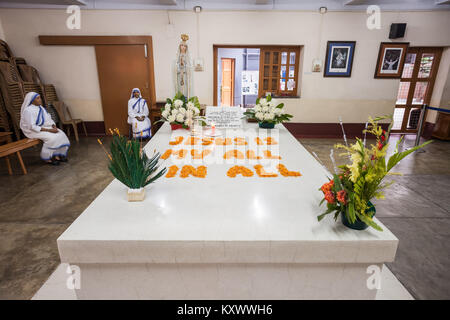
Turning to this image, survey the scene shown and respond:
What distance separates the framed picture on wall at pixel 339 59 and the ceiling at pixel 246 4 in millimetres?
705

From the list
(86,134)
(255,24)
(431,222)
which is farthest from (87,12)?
(431,222)

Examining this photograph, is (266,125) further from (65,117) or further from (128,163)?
(65,117)

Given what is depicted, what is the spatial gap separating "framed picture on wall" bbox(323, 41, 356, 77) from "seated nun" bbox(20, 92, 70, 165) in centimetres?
558

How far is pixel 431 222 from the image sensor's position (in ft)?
8.75

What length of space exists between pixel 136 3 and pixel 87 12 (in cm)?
106

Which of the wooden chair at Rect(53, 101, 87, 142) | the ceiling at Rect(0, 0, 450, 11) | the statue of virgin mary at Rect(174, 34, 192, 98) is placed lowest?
the wooden chair at Rect(53, 101, 87, 142)

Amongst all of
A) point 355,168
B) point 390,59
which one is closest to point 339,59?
point 390,59

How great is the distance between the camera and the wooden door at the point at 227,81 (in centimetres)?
1020

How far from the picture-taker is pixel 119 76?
5.79 metres

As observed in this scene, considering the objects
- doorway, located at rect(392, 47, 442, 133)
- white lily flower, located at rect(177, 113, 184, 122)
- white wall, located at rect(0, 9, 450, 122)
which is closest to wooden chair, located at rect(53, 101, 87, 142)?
white wall, located at rect(0, 9, 450, 122)

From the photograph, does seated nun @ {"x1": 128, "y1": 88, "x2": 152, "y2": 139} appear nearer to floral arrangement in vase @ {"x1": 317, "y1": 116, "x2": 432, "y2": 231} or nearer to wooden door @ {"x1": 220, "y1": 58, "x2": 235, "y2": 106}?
floral arrangement in vase @ {"x1": 317, "y1": 116, "x2": 432, "y2": 231}

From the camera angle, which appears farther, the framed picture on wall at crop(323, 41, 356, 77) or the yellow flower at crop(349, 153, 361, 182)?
the framed picture on wall at crop(323, 41, 356, 77)

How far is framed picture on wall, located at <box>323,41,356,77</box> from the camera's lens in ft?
18.5

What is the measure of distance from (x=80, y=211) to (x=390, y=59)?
21.9 ft
